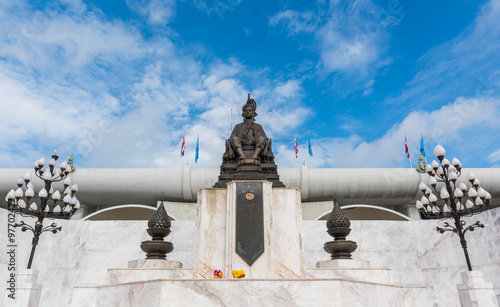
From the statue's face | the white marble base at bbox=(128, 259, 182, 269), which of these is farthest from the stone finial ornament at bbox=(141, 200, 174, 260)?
the statue's face

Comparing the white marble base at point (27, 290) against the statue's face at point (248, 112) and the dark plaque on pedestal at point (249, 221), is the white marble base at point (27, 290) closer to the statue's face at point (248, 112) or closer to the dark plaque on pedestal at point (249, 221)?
the dark plaque on pedestal at point (249, 221)

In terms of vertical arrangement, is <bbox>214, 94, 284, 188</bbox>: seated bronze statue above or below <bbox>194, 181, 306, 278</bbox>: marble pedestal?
above

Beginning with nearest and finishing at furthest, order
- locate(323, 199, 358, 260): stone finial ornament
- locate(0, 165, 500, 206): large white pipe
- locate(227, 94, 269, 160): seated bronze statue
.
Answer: locate(323, 199, 358, 260): stone finial ornament
locate(227, 94, 269, 160): seated bronze statue
locate(0, 165, 500, 206): large white pipe

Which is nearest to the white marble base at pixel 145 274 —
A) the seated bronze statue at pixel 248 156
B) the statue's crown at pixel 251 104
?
the seated bronze statue at pixel 248 156

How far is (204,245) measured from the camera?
853 centimetres

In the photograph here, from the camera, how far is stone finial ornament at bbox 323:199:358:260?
874 centimetres

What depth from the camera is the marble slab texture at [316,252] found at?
1262 cm

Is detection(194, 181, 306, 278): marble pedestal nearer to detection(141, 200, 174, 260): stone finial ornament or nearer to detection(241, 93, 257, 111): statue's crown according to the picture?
detection(141, 200, 174, 260): stone finial ornament

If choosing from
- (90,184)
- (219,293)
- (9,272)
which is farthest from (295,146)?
(219,293)

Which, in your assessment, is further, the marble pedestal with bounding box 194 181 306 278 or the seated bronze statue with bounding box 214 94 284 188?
the seated bronze statue with bounding box 214 94 284 188

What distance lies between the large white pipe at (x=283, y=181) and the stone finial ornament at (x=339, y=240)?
12832mm

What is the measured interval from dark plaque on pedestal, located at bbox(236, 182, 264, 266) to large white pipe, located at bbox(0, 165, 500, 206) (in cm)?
1316

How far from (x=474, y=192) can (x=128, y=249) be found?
42.7 ft

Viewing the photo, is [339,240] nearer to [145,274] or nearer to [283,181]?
[145,274]
